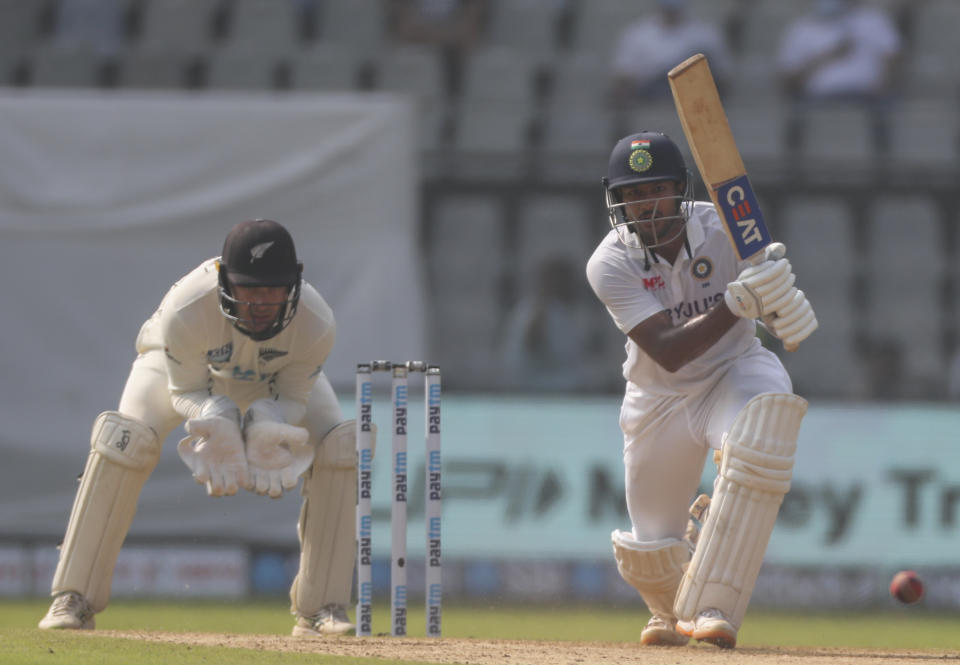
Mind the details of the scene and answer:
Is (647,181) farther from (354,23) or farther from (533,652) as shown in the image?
(354,23)

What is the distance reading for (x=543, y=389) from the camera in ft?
28.3

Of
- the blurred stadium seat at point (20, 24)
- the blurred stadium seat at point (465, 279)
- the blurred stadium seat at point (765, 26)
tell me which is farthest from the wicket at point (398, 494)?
the blurred stadium seat at point (765, 26)

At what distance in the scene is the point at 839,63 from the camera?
1009 cm

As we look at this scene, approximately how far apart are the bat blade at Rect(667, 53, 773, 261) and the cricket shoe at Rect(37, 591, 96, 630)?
7.75ft

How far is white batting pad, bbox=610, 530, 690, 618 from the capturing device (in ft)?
16.1

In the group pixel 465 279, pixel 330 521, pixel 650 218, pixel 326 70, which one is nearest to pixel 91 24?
pixel 326 70

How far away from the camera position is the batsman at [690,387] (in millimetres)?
4414

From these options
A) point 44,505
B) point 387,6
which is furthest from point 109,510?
point 387,6

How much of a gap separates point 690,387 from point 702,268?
1.24 ft

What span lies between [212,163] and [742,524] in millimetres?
4919

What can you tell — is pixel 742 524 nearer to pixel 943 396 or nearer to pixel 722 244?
pixel 722 244

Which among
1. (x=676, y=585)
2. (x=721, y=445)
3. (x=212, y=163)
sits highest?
(x=212, y=163)

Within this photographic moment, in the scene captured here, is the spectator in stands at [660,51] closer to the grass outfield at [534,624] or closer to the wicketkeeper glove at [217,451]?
the grass outfield at [534,624]

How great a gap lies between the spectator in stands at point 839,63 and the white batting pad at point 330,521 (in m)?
5.63
